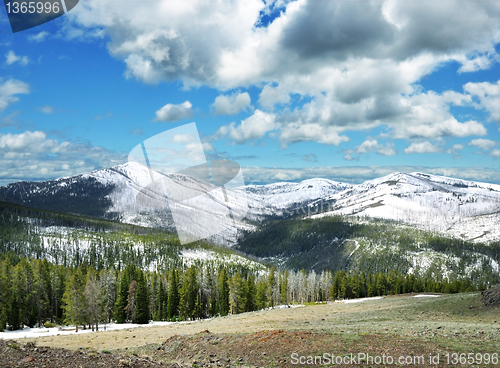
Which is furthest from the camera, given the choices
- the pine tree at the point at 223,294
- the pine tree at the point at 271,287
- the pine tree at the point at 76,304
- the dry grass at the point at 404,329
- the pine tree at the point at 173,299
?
the pine tree at the point at 271,287

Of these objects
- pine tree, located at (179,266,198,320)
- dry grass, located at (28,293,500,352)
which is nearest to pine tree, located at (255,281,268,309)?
pine tree, located at (179,266,198,320)

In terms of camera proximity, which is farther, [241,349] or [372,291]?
[372,291]

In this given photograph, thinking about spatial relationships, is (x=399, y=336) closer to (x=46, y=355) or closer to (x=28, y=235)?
(x=46, y=355)

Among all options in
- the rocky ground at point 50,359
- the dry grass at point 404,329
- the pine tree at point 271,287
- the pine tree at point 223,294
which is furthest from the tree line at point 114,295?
the rocky ground at point 50,359

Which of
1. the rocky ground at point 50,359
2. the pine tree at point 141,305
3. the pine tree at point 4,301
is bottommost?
the pine tree at point 141,305

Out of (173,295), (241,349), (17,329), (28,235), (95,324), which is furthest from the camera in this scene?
(28,235)

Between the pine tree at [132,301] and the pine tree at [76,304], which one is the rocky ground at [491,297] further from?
the pine tree at [76,304]

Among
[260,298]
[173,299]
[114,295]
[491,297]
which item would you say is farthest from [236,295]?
[491,297]

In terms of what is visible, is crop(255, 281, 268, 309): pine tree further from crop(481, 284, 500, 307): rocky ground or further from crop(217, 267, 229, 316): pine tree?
crop(481, 284, 500, 307): rocky ground

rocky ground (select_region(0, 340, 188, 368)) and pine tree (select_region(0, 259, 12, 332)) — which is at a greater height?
rocky ground (select_region(0, 340, 188, 368))

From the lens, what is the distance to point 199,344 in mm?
21000

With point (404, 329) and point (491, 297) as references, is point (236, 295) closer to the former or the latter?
point (491, 297)

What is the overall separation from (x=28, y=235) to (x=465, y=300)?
224 m

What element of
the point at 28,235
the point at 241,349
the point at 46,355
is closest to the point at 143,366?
the point at 46,355
